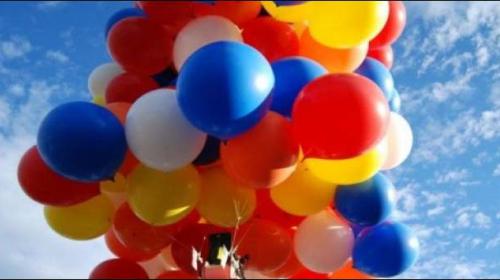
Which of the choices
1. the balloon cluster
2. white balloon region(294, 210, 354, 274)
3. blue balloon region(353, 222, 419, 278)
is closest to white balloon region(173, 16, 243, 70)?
the balloon cluster

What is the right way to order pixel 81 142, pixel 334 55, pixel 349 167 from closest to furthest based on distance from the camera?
pixel 81 142 < pixel 349 167 < pixel 334 55

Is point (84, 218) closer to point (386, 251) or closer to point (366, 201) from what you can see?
point (366, 201)

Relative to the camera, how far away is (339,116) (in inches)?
144

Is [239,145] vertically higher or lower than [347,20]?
lower

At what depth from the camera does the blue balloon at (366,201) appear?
4.31 m

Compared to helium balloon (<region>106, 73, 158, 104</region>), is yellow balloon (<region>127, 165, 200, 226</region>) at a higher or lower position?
lower

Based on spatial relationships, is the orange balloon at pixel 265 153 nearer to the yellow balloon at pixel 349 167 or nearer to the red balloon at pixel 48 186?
the yellow balloon at pixel 349 167

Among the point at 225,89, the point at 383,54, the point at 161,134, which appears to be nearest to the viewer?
the point at 225,89

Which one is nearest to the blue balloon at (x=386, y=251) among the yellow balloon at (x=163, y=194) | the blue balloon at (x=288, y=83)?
the blue balloon at (x=288, y=83)

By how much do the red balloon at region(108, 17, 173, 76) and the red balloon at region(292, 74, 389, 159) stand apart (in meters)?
1.29

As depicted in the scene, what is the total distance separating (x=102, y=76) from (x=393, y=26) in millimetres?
2440

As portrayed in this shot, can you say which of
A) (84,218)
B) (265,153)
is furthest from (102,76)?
(265,153)

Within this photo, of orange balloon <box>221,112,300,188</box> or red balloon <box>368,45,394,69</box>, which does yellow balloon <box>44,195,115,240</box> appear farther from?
red balloon <box>368,45,394,69</box>

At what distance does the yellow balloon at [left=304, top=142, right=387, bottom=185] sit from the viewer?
404cm
